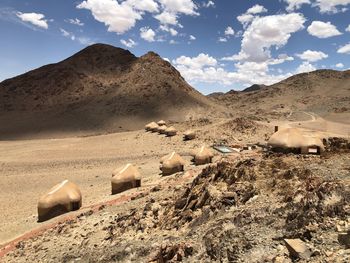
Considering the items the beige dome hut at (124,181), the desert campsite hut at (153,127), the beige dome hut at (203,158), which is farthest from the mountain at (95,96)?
the beige dome hut at (124,181)

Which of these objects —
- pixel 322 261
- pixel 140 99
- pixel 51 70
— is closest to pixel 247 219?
pixel 322 261

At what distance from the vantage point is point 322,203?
803 centimetres

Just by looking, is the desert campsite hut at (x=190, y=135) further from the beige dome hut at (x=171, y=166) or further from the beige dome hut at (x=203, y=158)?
the beige dome hut at (x=171, y=166)

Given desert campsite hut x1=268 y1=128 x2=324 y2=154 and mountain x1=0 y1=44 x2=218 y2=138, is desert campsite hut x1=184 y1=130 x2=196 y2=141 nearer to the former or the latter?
desert campsite hut x1=268 y1=128 x2=324 y2=154

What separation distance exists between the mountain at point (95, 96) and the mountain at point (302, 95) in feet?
68.0

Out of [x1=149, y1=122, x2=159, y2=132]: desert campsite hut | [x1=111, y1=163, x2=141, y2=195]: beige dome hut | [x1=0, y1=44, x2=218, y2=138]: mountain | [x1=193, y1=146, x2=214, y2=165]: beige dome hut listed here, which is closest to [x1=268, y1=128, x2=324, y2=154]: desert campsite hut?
[x1=111, y1=163, x2=141, y2=195]: beige dome hut

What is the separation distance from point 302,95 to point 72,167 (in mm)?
87477

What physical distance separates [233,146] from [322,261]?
24.0 metres

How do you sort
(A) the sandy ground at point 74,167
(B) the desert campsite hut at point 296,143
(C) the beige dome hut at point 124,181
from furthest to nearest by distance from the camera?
(A) the sandy ground at point 74,167 → (C) the beige dome hut at point 124,181 → (B) the desert campsite hut at point 296,143

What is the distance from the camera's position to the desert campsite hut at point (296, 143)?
551 inches

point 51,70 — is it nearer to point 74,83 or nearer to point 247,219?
point 74,83

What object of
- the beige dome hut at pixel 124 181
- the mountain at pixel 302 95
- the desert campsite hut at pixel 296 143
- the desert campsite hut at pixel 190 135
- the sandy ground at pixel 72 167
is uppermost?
the mountain at pixel 302 95

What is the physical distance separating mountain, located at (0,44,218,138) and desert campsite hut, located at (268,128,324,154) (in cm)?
4599

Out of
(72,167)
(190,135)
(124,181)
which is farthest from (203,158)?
(72,167)
